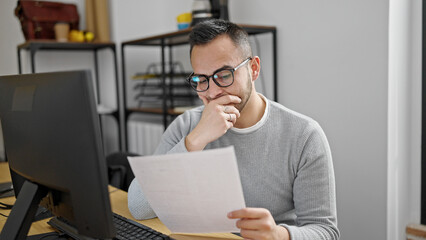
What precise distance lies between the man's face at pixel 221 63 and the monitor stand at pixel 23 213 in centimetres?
55

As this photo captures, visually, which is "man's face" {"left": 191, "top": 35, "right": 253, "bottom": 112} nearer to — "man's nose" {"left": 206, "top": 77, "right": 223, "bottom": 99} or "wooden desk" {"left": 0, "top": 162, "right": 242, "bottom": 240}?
"man's nose" {"left": 206, "top": 77, "right": 223, "bottom": 99}

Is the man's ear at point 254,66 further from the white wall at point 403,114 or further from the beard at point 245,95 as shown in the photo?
the white wall at point 403,114

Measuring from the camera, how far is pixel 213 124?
4.02ft

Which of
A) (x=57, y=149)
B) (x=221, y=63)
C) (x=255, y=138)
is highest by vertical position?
(x=221, y=63)

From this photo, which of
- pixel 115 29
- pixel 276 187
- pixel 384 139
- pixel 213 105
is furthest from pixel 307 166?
pixel 115 29

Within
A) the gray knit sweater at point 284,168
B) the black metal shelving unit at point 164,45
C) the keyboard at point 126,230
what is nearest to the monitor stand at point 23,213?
the keyboard at point 126,230

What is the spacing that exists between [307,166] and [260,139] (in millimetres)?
170

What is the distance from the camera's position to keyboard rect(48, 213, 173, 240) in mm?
1065

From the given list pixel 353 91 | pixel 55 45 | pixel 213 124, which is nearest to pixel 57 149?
pixel 213 124

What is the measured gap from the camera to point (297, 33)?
2.24 meters

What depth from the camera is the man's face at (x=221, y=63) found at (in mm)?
1242

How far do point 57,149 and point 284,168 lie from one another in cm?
68

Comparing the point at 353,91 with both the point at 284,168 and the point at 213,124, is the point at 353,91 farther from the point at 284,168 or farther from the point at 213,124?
the point at 213,124

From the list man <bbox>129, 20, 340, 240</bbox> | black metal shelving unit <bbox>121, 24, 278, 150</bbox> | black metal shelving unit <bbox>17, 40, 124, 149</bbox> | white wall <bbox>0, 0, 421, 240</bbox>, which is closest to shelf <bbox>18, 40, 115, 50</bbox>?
black metal shelving unit <bbox>17, 40, 124, 149</bbox>
